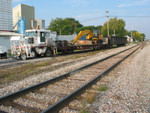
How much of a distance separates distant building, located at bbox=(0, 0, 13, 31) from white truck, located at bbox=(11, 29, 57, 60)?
53.5ft

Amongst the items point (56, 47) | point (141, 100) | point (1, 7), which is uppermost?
point (1, 7)

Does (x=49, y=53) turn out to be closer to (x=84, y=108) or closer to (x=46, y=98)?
(x=46, y=98)

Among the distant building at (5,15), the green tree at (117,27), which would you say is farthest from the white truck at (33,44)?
the green tree at (117,27)

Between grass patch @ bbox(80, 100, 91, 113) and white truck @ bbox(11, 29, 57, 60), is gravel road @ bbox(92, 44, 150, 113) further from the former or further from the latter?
white truck @ bbox(11, 29, 57, 60)

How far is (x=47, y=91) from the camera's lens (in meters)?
4.90

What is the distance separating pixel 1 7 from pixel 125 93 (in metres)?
30.8

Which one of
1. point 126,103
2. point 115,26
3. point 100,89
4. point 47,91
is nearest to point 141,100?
point 126,103

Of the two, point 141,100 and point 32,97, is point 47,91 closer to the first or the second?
point 32,97

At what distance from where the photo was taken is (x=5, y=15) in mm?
30188

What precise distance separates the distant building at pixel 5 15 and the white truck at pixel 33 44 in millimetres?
16302

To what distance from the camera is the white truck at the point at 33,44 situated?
1412 cm

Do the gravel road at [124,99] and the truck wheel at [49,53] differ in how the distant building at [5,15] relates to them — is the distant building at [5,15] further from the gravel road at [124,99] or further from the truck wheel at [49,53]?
the gravel road at [124,99]

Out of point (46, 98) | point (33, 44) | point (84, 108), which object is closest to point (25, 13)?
point (33, 44)

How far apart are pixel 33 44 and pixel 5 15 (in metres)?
19.4
